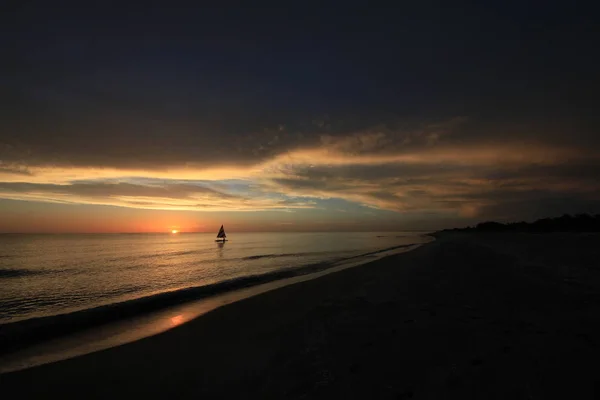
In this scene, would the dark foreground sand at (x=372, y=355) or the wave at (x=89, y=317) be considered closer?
the dark foreground sand at (x=372, y=355)

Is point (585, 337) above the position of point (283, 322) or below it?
above

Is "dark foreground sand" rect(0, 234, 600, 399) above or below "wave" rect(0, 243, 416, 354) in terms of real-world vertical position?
above

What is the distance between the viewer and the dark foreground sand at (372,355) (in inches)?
230

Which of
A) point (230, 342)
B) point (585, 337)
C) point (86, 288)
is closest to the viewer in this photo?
point (585, 337)

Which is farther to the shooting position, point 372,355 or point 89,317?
point 89,317

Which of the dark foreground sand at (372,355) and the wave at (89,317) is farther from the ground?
the dark foreground sand at (372,355)

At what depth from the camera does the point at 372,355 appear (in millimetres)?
7520

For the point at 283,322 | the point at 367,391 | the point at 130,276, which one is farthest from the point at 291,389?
the point at 130,276

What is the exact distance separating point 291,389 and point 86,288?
74.5 feet

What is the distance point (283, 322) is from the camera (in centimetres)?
1191

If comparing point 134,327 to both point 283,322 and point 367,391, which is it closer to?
point 283,322

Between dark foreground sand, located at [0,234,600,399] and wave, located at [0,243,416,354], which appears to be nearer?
dark foreground sand, located at [0,234,600,399]

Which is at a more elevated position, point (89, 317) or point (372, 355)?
point (372, 355)

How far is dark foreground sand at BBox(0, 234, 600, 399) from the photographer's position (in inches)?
230
